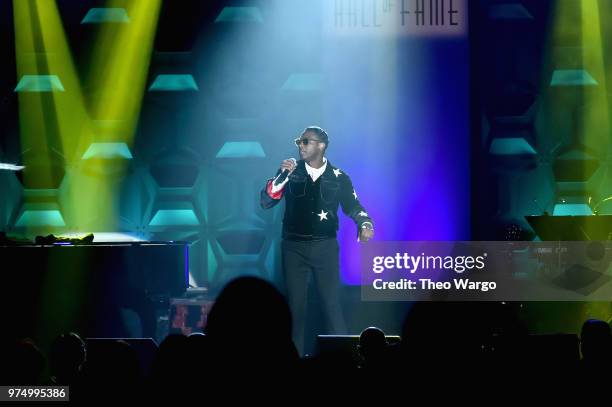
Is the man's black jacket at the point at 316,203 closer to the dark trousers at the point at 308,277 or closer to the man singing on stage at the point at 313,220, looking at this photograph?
the man singing on stage at the point at 313,220

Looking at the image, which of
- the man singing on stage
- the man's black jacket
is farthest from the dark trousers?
the man's black jacket

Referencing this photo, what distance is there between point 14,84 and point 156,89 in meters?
1.49

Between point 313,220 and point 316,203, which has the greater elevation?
point 316,203

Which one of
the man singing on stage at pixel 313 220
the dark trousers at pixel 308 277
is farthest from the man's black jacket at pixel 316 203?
the dark trousers at pixel 308 277

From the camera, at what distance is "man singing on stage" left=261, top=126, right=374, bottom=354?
621 centimetres

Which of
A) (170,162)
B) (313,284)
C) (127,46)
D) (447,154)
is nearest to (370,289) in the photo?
(313,284)

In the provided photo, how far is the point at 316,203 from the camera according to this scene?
6.43m

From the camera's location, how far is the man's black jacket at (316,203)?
20.9 feet

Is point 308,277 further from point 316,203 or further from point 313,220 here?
point 316,203

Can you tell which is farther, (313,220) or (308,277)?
(313,220)

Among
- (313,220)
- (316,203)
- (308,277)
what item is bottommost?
Result: (308,277)

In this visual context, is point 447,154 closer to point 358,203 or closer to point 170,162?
point 358,203

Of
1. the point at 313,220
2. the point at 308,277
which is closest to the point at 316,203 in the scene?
the point at 313,220

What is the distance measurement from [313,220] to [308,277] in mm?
519
